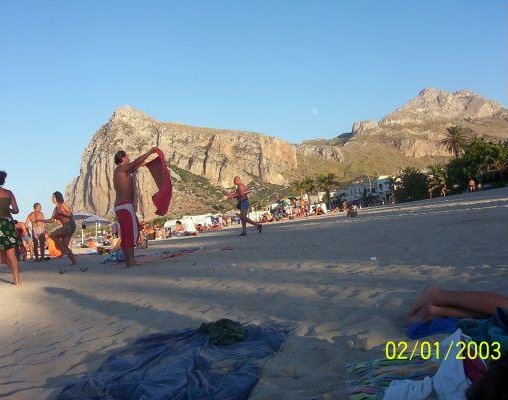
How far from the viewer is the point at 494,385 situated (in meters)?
1.35

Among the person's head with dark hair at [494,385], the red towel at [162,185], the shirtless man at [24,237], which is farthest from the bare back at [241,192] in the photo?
the person's head with dark hair at [494,385]

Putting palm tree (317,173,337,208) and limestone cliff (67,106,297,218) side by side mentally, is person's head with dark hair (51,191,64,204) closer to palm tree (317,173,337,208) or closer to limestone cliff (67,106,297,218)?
palm tree (317,173,337,208)

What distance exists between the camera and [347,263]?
663cm

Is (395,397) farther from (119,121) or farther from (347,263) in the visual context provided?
(119,121)

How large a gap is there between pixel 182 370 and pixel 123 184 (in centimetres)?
622

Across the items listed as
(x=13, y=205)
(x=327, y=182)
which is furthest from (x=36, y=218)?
(x=327, y=182)

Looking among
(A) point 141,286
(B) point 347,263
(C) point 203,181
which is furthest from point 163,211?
(C) point 203,181

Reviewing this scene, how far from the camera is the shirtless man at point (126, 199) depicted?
28.3 feet

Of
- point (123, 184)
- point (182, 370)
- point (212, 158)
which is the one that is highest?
point (212, 158)

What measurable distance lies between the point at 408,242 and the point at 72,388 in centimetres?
674

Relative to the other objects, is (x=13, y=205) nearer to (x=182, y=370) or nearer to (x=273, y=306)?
(x=273, y=306)

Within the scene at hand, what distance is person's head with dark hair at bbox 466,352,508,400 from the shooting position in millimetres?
1319
